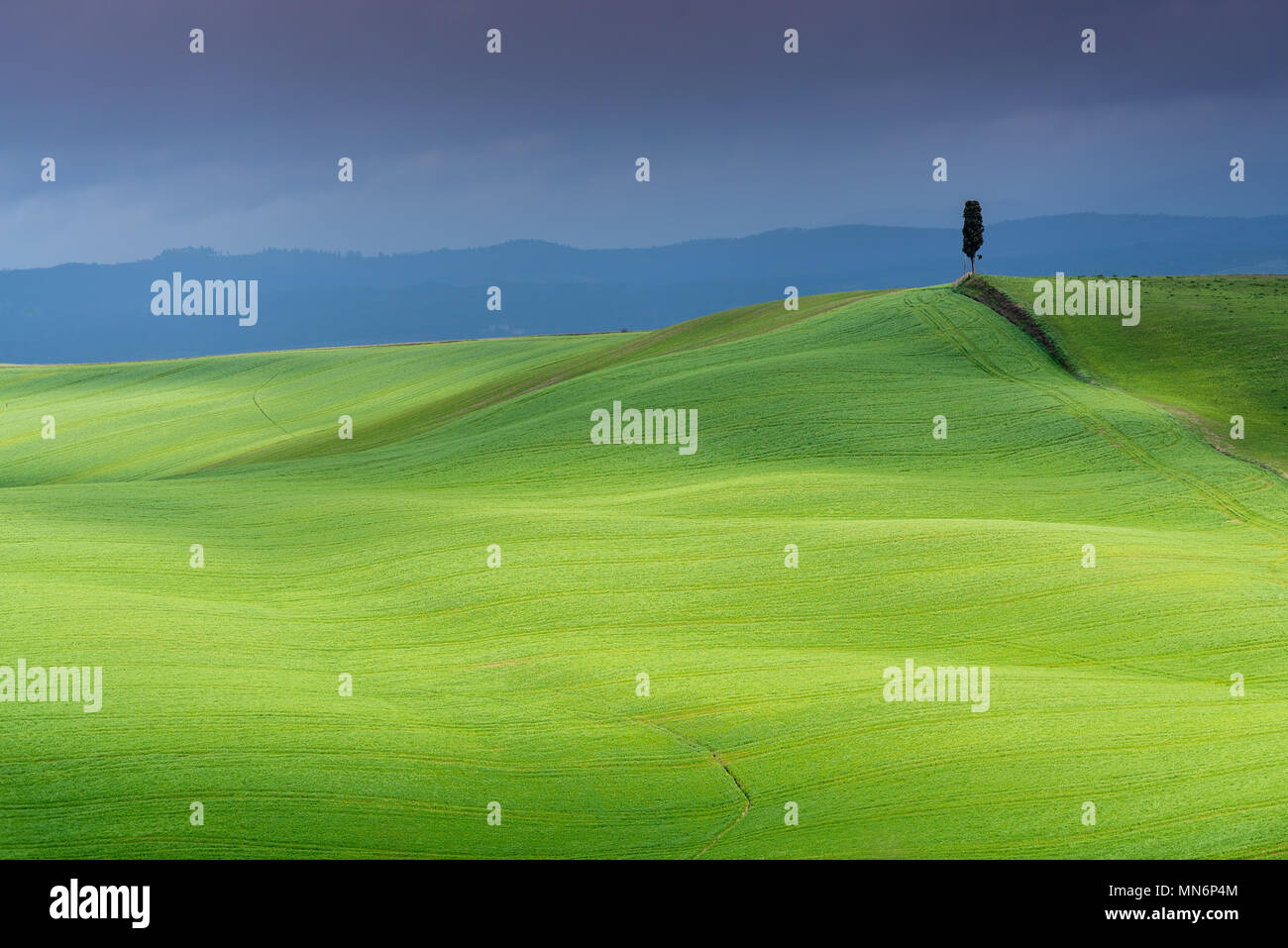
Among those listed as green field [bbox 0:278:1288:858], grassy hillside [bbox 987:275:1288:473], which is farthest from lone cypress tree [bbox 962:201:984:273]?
green field [bbox 0:278:1288:858]

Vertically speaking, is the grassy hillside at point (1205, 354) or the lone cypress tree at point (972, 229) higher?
the lone cypress tree at point (972, 229)

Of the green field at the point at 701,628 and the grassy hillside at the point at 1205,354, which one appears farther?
the grassy hillside at the point at 1205,354

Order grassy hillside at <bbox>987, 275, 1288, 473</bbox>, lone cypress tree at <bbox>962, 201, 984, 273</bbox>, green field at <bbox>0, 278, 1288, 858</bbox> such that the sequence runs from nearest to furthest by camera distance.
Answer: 1. green field at <bbox>0, 278, 1288, 858</bbox>
2. grassy hillside at <bbox>987, 275, 1288, 473</bbox>
3. lone cypress tree at <bbox>962, 201, 984, 273</bbox>

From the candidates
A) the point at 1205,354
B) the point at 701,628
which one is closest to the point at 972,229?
the point at 1205,354

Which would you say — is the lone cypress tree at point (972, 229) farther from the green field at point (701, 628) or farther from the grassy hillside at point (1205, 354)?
the green field at point (701, 628)

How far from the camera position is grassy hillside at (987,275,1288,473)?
Result: 5072 centimetres

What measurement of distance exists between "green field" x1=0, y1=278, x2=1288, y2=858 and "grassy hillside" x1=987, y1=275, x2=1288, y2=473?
48 centimetres

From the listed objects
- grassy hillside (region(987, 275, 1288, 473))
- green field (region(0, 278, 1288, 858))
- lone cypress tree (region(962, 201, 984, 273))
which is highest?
lone cypress tree (region(962, 201, 984, 273))

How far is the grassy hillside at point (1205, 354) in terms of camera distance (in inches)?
1997

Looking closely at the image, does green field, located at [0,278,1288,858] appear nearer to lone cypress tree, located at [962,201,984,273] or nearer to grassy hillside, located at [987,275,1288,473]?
grassy hillside, located at [987,275,1288,473]

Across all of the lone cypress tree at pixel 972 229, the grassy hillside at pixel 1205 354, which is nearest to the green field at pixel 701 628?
the grassy hillside at pixel 1205 354

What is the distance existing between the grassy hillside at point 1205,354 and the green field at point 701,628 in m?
0.48

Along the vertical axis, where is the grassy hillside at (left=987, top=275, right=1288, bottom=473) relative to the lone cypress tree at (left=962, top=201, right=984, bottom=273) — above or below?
below
